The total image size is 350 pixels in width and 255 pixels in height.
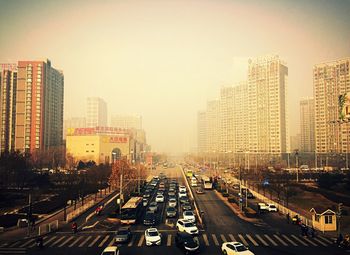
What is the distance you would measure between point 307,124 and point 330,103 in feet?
169

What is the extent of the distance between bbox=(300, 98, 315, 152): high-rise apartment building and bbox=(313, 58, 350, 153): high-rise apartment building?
42251 millimetres

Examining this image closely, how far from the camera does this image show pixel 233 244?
2066cm

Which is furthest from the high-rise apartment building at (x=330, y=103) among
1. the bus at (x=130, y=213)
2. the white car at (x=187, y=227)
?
the white car at (x=187, y=227)

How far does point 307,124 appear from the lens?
166 m

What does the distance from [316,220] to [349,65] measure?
101 meters

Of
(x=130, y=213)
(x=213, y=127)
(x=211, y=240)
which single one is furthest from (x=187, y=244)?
(x=213, y=127)

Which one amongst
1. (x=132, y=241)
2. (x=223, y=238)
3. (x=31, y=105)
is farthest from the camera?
(x=31, y=105)

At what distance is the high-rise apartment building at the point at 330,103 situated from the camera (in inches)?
4373

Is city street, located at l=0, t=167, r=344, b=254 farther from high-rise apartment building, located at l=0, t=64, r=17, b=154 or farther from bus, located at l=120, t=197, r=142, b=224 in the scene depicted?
high-rise apartment building, located at l=0, t=64, r=17, b=154

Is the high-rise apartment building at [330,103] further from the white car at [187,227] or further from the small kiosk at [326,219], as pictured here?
the white car at [187,227]

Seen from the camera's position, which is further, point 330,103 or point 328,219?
point 330,103

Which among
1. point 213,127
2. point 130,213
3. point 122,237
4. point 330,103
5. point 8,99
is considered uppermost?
point 8,99

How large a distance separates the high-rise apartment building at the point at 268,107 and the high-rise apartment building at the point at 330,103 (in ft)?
41.3

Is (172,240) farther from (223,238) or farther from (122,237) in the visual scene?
(223,238)
